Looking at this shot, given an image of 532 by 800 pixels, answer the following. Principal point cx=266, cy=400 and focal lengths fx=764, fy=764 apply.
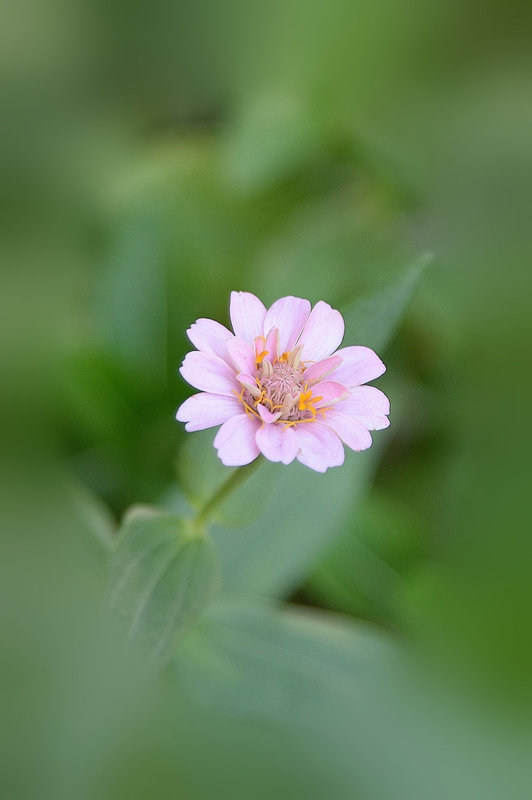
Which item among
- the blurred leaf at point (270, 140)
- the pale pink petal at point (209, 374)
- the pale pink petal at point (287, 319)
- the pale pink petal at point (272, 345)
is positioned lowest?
the pale pink petal at point (209, 374)

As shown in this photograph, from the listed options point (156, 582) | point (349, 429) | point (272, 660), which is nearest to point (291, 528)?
point (272, 660)

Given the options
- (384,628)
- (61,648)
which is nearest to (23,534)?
(61,648)

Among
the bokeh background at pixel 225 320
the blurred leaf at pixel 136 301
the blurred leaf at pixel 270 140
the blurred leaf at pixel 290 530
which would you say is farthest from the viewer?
the blurred leaf at pixel 270 140

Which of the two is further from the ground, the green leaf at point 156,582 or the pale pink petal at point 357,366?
the pale pink petal at point 357,366

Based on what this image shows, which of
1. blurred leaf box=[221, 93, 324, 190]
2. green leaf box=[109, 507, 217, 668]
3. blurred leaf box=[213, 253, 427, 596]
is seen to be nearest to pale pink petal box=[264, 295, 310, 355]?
green leaf box=[109, 507, 217, 668]

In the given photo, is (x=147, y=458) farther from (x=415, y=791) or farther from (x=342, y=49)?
(x=342, y=49)

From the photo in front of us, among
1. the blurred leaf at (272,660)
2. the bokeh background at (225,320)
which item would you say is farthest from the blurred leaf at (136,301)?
the blurred leaf at (272,660)

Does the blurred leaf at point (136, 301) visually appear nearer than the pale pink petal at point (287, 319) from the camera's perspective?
No

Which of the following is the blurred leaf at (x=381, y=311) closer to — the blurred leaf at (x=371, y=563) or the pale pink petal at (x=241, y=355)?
the pale pink petal at (x=241, y=355)
